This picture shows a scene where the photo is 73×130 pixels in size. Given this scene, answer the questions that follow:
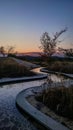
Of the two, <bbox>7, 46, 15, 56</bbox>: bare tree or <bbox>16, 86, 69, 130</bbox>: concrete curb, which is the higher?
<bbox>7, 46, 15, 56</bbox>: bare tree

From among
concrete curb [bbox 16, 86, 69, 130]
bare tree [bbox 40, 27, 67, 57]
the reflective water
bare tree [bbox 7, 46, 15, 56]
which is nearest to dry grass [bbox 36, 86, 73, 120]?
concrete curb [bbox 16, 86, 69, 130]

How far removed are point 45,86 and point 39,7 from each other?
6.34 metres

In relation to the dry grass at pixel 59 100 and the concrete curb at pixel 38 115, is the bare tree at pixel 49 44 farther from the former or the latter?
the concrete curb at pixel 38 115

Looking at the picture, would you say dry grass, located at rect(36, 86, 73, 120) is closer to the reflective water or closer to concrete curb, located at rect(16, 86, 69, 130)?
concrete curb, located at rect(16, 86, 69, 130)

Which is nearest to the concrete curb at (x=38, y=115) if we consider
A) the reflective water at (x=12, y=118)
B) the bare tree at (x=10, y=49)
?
the reflective water at (x=12, y=118)

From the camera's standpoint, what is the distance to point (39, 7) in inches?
420

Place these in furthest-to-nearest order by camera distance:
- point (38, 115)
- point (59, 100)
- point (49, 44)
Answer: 1. point (49, 44)
2. point (59, 100)
3. point (38, 115)

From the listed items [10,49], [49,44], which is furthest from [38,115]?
[10,49]

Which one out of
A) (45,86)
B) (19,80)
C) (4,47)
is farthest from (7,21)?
(4,47)

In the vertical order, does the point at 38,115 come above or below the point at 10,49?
below

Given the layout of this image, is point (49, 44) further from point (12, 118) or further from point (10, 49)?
point (12, 118)

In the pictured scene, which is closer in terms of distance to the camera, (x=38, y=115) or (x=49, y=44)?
(x=38, y=115)

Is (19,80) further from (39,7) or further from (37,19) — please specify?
(37,19)

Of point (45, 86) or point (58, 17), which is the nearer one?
point (45, 86)
